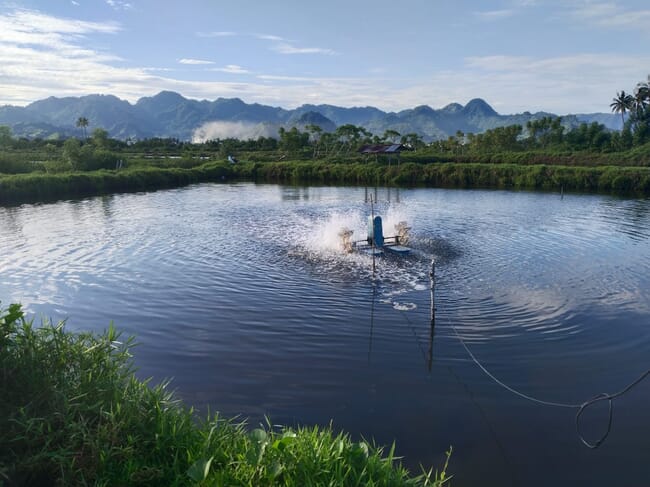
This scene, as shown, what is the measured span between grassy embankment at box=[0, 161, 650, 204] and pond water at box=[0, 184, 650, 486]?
1862 centimetres

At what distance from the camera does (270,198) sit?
48156 mm

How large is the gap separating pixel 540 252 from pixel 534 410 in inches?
615

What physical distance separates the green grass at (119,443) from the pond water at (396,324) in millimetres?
2894

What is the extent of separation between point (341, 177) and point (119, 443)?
216 ft

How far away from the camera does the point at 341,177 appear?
232 feet

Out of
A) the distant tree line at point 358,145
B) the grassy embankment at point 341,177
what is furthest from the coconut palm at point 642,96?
the grassy embankment at point 341,177

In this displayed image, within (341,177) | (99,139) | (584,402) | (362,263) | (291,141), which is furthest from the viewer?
(291,141)

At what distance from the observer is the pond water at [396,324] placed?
30.6ft

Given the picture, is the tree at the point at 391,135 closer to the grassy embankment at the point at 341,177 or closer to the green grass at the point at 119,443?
the grassy embankment at the point at 341,177

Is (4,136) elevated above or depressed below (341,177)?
above

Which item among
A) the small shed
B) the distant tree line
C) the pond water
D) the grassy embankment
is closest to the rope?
the pond water

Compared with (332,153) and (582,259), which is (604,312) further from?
(332,153)

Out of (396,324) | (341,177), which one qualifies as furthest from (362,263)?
(341,177)

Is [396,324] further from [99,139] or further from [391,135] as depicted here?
[391,135]
